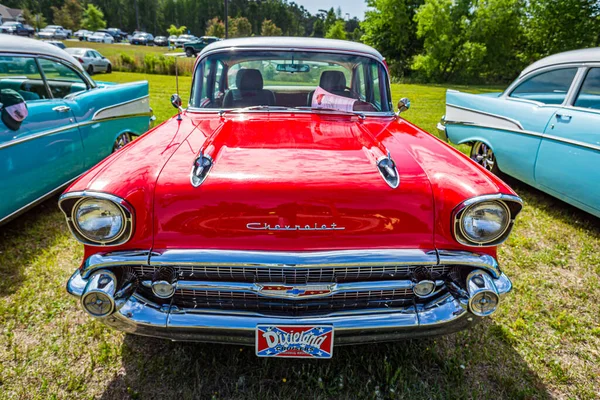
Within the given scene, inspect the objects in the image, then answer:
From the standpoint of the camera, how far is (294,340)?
175 cm

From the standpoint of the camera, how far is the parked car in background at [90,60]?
18.2 meters

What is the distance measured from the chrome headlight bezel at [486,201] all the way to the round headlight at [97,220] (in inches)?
59.5

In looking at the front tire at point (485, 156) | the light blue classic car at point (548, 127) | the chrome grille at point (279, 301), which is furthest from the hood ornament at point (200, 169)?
the front tire at point (485, 156)

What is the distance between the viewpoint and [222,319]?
1755 millimetres

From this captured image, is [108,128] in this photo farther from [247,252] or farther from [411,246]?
[411,246]

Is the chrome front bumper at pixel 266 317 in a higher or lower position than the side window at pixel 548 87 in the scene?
lower

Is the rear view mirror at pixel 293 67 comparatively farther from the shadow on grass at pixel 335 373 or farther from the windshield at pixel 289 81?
the shadow on grass at pixel 335 373

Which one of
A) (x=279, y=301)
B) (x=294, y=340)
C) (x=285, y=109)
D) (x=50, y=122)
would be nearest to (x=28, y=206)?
(x=50, y=122)

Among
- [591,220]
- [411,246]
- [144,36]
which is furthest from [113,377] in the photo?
[144,36]

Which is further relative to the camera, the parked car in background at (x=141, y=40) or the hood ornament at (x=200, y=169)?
the parked car in background at (x=141, y=40)

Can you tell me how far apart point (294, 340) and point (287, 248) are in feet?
1.34

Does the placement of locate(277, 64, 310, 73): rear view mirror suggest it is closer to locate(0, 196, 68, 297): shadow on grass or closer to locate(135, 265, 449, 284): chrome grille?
locate(135, 265, 449, 284): chrome grille

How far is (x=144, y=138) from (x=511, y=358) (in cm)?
255

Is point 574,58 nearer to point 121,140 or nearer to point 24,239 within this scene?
point 121,140
